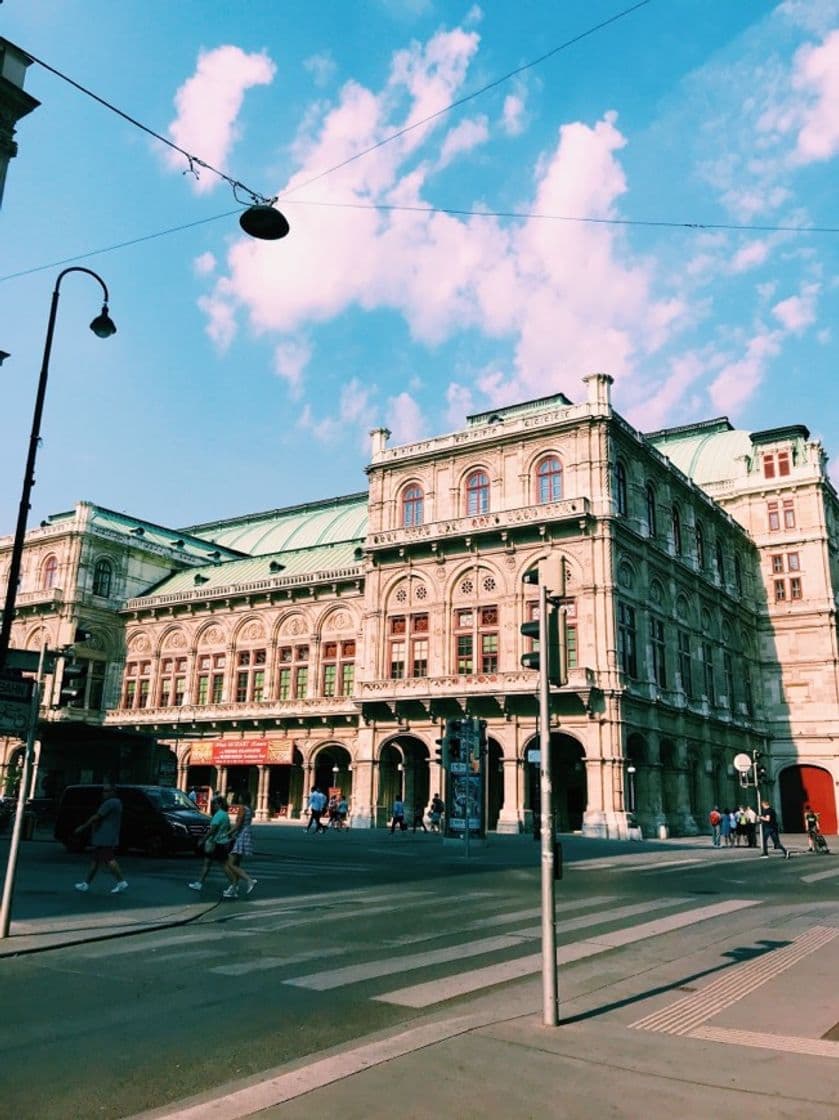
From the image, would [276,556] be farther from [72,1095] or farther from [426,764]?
[72,1095]

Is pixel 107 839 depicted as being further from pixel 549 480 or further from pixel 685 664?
pixel 685 664

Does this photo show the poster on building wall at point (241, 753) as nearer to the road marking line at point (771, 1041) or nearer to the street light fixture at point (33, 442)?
the street light fixture at point (33, 442)

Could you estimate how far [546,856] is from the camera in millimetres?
6801

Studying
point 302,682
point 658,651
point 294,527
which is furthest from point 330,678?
point 294,527

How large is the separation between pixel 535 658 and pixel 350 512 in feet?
192

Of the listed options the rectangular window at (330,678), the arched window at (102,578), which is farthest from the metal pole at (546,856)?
the arched window at (102,578)

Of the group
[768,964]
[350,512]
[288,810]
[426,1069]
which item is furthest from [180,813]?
[350,512]

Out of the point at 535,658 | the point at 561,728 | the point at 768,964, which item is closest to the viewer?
the point at 535,658

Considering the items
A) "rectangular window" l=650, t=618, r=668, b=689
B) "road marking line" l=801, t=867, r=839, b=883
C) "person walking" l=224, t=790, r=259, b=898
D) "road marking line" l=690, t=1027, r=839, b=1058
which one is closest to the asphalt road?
"road marking line" l=801, t=867, r=839, b=883

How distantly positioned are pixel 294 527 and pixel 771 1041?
65350 millimetres

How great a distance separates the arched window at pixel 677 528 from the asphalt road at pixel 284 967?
98.5 ft

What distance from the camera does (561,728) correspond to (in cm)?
3834

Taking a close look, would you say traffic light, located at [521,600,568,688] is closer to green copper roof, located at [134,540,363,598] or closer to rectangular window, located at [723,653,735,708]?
green copper roof, located at [134,540,363,598]

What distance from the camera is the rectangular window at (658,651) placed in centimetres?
4331
